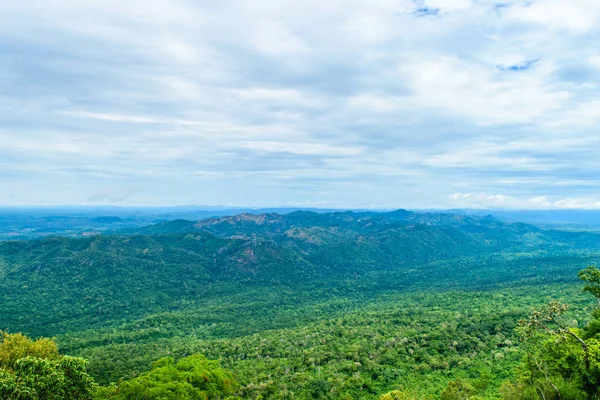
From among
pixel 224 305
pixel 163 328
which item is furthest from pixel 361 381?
pixel 224 305

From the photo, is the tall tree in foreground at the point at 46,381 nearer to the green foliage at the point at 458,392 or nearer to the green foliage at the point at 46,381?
the green foliage at the point at 46,381

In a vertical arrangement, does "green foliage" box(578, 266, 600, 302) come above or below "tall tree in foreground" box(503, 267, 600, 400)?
above

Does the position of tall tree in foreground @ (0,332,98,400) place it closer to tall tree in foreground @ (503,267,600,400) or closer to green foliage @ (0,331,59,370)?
green foliage @ (0,331,59,370)

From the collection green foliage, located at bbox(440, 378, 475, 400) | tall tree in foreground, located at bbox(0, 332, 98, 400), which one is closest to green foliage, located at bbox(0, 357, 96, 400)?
tall tree in foreground, located at bbox(0, 332, 98, 400)

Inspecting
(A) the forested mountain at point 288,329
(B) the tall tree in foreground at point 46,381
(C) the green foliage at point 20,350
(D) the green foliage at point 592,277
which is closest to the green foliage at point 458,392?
(A) the forested mountain at point 288,329

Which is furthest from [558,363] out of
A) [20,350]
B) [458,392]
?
[20,350]

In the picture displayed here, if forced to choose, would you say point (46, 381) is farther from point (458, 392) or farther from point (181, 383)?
point (458, 392)

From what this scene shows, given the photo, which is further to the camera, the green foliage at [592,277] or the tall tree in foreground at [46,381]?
the green foliage at [592,277]

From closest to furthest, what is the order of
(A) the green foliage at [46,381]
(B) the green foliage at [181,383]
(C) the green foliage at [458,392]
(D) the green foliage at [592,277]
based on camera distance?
1. (A) the green foliage at [46,381]
2. (D) the green foliage at [592,277]
3. (B) the green foliage at [181,383]
4. (C) the green foliage at [458,392]

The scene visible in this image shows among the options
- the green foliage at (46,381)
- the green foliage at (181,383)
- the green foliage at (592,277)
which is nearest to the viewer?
the green foliage at (46,381)
